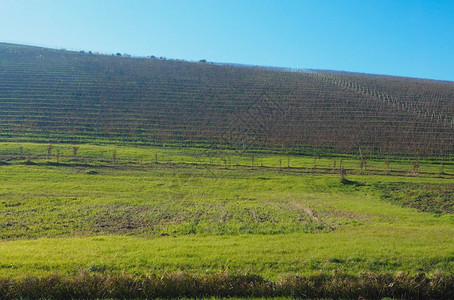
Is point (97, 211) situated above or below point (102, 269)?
below

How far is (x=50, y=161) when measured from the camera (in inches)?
1262

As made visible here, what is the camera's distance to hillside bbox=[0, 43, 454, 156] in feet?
156

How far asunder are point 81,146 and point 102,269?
35.8m

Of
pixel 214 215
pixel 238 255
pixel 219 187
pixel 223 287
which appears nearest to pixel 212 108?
pixel 219 187

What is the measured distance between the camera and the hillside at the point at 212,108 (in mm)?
47406

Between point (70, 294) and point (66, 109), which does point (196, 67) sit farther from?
point (70, 294)

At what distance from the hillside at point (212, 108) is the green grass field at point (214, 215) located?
888cm

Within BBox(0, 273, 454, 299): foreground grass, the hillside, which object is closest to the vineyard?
BBox(0, 273, 454, 299): foreground grass

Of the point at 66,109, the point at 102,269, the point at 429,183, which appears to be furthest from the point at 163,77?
the point at 102,269

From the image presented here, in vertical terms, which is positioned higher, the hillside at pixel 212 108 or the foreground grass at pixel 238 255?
the hillside at pixel 212 108

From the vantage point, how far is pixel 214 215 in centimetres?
1752

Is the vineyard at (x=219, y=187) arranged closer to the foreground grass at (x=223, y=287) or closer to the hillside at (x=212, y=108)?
the foreground grass at (x=223, y=287)

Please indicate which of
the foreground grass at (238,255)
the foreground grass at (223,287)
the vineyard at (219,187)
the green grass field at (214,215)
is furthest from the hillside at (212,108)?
the foreground grass at (223,287)

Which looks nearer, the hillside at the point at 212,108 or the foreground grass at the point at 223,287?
the foreground grass at the point at 223,287
